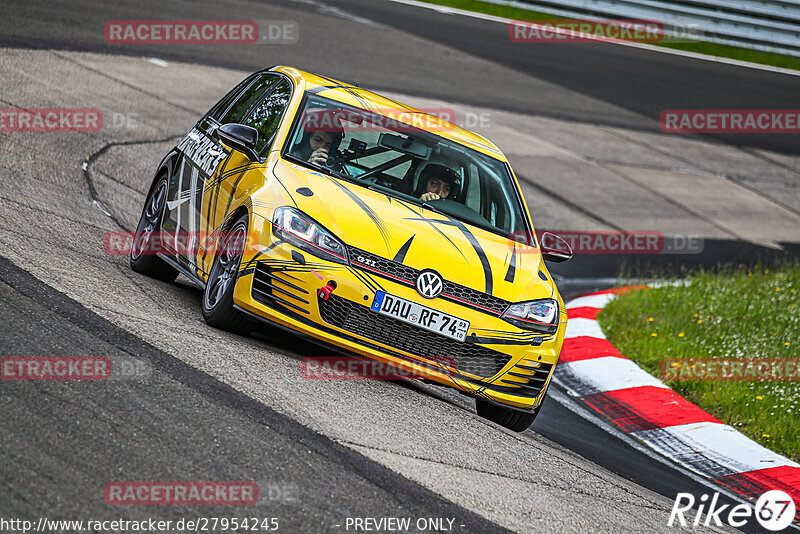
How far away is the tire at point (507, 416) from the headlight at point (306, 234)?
1353 millimetres

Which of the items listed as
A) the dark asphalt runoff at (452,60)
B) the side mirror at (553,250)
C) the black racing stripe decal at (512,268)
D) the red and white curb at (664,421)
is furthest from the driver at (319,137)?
the dark asphalt runoff at (452,60)

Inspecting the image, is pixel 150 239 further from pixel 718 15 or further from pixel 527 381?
pixel 718 15

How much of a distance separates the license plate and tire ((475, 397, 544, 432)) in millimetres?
716

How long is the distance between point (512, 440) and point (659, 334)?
160 inches

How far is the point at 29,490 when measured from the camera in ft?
12.6

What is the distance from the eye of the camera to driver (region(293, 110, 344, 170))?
6.77 meters

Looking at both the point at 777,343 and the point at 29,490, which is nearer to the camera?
the point at 29,490

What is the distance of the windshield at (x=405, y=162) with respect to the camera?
268 inches

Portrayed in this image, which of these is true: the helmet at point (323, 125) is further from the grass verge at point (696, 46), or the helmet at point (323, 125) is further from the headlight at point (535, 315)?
the grass verge at point (696, 46)

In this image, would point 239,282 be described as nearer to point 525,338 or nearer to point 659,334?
point 525,338

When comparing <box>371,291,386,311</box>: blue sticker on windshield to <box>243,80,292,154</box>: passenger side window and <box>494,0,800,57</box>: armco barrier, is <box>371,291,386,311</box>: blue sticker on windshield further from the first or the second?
<box>494,0,800,57</box>: armco barrier

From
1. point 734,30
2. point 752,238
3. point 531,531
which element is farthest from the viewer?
point 734,30

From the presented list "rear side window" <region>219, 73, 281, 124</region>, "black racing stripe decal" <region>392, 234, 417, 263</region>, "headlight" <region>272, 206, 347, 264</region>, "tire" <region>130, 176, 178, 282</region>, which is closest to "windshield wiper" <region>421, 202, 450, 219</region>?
"black racing stripe decal" <region>392, 234, 417, 263</region>

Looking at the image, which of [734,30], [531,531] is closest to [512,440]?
[531,531]
